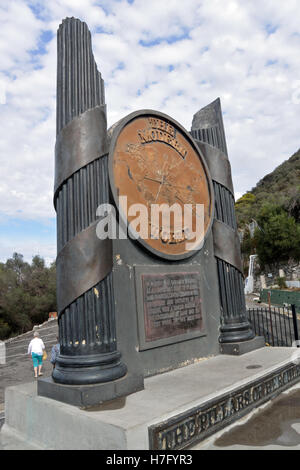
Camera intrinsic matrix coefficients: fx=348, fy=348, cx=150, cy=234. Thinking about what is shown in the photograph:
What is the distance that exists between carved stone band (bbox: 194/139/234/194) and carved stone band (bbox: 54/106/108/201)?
8.72 ft

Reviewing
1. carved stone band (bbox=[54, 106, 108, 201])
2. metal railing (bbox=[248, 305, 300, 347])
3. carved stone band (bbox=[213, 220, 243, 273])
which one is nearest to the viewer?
carved stone band (bbox=[54, 106, 108, 201])

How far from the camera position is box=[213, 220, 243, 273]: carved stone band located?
610 centimetres

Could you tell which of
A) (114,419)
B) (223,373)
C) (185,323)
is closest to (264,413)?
(223,373)

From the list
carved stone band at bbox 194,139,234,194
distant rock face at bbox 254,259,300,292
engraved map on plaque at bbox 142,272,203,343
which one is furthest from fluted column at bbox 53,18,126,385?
distant rock face at bbox 254,259,300,292

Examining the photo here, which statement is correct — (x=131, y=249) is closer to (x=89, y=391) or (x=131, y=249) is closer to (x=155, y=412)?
(x=89, y=391)

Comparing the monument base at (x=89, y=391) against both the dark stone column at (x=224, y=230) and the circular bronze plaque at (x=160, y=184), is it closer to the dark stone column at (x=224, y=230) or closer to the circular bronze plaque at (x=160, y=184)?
the circular bronze plaque at (x=160, y=184)

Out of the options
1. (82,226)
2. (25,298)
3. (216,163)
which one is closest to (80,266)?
(82,226)

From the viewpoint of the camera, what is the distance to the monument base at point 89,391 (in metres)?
3.40

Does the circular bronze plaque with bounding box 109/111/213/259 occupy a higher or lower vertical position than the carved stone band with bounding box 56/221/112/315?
higher

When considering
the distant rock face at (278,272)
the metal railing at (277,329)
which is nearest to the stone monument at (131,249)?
the metal railing at (277,329)

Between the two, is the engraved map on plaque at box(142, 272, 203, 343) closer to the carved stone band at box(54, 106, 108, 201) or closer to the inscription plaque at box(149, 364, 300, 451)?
the inscription plaque at box(149, 364, 300, 451)

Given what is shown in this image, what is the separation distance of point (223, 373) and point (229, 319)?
1562 mm

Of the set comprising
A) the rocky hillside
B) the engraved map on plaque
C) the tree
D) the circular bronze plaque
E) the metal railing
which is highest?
the rocky hillside

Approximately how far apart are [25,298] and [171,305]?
46.1m
